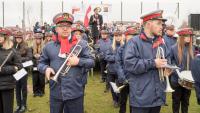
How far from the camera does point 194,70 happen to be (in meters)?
4.90

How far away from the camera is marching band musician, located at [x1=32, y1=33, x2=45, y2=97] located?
12.0 metres

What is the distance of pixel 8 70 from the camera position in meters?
7.53

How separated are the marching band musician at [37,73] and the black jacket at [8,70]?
4066mm

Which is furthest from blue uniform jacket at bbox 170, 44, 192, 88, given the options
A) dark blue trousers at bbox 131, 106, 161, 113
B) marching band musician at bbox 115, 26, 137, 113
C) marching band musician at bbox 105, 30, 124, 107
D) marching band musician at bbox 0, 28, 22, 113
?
marching band musician at bbox 0, 28, 22, 113

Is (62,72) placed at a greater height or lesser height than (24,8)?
lesser

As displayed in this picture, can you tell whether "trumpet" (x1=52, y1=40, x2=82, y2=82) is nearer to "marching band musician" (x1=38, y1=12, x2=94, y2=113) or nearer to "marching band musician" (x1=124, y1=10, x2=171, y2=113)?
"marching band musician" (x1=38, y1=12, x2=94, y2=113)

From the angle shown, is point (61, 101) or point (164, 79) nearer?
point (164, 79)

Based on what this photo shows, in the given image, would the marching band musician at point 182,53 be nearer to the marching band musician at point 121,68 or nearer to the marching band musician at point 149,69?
the marching band musician at point 121,68

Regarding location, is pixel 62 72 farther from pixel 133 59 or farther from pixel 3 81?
pixel 3 81

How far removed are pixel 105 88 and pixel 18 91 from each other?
4795 mm

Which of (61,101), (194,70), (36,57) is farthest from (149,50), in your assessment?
(36,57)

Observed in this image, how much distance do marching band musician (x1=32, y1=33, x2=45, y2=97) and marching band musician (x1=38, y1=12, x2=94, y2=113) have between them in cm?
626

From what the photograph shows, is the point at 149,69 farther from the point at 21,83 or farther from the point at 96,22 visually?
the point at 96,22

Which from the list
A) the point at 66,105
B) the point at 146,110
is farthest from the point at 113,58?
the point at 146,110
